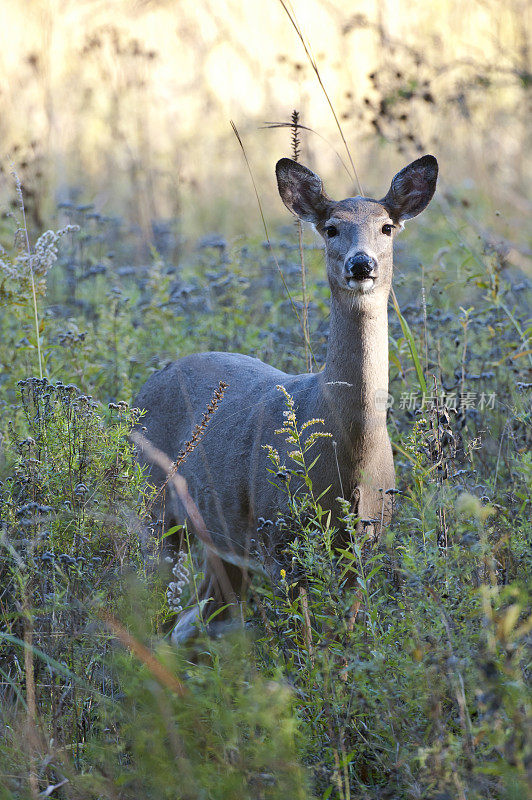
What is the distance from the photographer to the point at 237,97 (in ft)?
35.5

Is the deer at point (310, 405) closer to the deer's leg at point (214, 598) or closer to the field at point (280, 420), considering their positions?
the deer's leg at point (214, 598)

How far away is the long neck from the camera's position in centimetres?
417

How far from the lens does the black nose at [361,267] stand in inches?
162

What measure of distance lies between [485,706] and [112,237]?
846 cm

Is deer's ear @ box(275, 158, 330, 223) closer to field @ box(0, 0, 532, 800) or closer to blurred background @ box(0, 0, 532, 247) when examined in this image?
field @ box(0, 0, 532, 800)

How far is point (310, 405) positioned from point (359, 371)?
34 centimetres

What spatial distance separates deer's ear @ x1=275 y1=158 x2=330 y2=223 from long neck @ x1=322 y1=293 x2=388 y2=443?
789 mm

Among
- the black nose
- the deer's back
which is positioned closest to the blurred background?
the deer's back

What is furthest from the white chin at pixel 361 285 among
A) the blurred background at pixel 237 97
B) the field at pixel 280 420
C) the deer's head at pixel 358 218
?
the blurred background at pixel 237 97

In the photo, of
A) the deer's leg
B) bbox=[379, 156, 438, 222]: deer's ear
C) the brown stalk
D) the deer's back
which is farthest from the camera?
the deer's leg

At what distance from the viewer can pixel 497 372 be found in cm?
581

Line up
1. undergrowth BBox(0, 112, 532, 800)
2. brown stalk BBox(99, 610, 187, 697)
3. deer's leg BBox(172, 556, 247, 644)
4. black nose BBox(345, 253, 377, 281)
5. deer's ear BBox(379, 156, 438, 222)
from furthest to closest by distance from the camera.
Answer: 1. deer's leg BBox(172, 556, 247, 644)
2. deer's ear BBox(379, 156, 438, 222)
3. black nose BBox(345, 253, 377, 281)
4. brown stalk BBox(99, 610, 187, 697)
5. undergrowth BBox(0, 112, 532, 800)

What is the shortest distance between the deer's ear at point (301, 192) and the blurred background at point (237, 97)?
2245 mm

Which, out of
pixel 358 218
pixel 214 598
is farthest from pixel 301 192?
pixel 214 598
